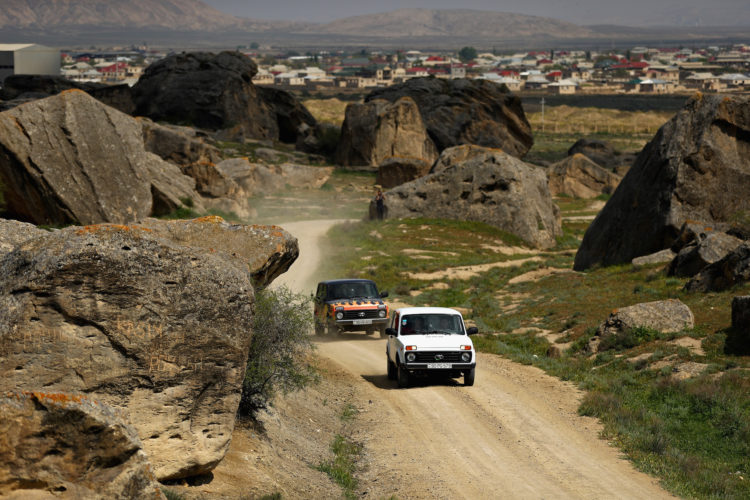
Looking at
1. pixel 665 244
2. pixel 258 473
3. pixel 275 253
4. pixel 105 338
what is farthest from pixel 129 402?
pixel 665 244

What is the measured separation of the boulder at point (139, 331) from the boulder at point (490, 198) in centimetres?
3701

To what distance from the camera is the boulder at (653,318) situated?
23422 millimetres

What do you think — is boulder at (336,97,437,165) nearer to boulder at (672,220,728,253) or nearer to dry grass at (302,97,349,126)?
boulder at (672,220,728,253)

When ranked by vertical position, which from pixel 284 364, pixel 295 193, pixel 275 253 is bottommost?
pixel 295 193

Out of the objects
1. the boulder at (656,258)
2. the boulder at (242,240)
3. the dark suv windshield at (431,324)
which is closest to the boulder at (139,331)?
the boulder at (242,240)

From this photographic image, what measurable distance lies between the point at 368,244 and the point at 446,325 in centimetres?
2292

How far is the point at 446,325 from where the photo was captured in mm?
22266

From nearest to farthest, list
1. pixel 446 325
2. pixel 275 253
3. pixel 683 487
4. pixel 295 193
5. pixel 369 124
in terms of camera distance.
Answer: pixel 683 487 < pixel 275 253 < pixel 446 325 < pixel 295 193 < pixel 369 124

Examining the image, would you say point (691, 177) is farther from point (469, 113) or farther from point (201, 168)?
point (469, 113)

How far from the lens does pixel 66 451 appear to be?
9.52 metres

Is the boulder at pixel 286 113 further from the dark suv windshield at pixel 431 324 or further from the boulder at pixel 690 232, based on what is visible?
the dark suv windshield at pixel 431 324

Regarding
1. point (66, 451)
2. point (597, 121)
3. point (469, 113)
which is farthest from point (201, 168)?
point (597, 121)

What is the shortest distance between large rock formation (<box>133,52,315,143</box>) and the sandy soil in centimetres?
5831

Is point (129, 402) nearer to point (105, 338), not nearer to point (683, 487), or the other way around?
point (105, 338)
